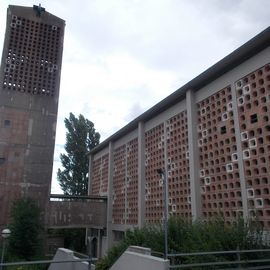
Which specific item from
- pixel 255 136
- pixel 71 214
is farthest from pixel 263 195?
pixel 71 214

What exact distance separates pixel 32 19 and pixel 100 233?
13.5 m

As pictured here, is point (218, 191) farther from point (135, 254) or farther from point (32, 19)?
point (32, 19)

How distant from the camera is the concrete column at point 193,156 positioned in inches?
432

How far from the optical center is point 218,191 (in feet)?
33.7

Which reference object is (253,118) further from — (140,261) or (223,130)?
(140,261)

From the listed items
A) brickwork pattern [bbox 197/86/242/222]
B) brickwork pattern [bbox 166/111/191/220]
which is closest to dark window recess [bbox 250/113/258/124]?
brickwork pattern [bbox 197/86/242/222]

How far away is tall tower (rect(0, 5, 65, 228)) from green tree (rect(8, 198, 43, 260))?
84.6 inches

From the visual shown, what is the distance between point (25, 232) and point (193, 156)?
8.64m

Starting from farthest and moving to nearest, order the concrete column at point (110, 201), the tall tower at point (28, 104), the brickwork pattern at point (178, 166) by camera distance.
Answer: the concrete column at point (110, 201) → the tall tower at point (28, 104) → the brickwork pattern at point (178, 166)

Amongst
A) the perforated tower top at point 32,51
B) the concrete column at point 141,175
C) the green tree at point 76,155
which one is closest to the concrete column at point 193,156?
the concrete column at point 141,175

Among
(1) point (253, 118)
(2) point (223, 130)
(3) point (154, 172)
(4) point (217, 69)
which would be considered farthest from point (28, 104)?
(1) point (253, 118)

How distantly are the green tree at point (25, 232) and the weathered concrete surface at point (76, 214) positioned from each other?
1999 millimetres

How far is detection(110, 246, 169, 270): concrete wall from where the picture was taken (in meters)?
5.82

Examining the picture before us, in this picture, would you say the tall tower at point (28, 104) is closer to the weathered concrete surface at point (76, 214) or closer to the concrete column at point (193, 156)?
the weathered concrete surface at point (76, 214)
